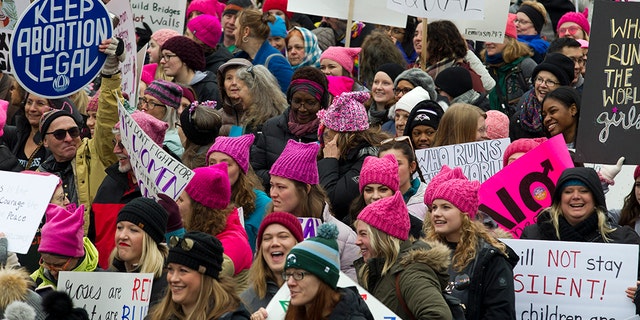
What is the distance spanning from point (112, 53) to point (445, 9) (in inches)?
167

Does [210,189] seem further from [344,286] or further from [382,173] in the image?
[344,286]

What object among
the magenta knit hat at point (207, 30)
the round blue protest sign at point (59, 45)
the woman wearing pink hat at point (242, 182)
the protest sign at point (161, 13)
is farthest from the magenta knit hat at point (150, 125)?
the protest sign at point (161, 13)

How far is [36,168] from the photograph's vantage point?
37.1 feet

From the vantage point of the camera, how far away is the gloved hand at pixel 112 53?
950 centimetres

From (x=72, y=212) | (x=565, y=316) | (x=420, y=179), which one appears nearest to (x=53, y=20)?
(x=72, y=212)

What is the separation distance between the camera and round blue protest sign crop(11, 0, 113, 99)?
9305 millimetres

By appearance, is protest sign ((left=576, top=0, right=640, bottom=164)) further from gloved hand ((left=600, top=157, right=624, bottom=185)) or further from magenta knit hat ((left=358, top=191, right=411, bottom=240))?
magenta knit hat ((left=358, top=191, right=411, bottom=240))

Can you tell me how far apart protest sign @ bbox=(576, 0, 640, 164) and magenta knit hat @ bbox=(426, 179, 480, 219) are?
45.2 inches

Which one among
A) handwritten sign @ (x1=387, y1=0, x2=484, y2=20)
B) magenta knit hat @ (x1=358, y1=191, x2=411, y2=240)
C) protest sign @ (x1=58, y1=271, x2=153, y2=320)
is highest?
handwritten sign @ (x1=387, y1=0, x2=484, y2=20)

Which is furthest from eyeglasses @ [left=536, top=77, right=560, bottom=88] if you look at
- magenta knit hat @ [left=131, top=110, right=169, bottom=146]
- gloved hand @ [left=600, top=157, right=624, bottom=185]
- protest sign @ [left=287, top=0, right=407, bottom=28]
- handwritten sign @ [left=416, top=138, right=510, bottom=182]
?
magenta knit hat @ [left=131, top=110, right=169, bottom=146]

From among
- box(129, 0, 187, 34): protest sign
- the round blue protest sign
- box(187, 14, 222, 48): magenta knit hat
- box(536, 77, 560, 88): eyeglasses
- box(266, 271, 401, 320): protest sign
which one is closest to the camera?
box(266, 271, 401, 320): protest sign

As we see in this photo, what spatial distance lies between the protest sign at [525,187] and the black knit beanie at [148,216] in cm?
255

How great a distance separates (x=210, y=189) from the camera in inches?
338

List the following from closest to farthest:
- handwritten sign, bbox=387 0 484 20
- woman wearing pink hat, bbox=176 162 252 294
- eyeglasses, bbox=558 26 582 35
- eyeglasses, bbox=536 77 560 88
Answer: woman wearing pink hat, bbox=176 162 252 294 → eyeglasses, bbox=536 77 560 88 → handwritten sign, bbox=387 0 484 20 → eyeglasses, bbox=558 26 582 35
